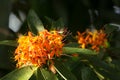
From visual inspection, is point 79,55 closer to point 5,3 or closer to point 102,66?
point 102,66

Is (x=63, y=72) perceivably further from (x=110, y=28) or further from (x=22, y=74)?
(x=110, y=28)

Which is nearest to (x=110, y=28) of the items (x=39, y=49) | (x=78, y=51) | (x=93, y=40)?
(x=93, y=40)

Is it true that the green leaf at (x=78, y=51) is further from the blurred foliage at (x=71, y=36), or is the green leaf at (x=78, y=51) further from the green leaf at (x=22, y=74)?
the green leaf at (x=22, y=74)

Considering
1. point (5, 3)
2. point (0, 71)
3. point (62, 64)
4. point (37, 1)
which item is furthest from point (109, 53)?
point (37, 1)

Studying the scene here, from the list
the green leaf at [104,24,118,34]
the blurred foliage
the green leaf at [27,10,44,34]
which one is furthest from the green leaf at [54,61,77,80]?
the green leaf at [104,24,118,34]

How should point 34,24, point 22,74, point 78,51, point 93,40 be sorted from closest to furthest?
point 22,74, point 78,51, point 34,24, point 93,40

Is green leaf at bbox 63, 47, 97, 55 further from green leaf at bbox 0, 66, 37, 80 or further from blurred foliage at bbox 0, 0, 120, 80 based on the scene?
green leaf at bbox 0, 66, 37, 80
